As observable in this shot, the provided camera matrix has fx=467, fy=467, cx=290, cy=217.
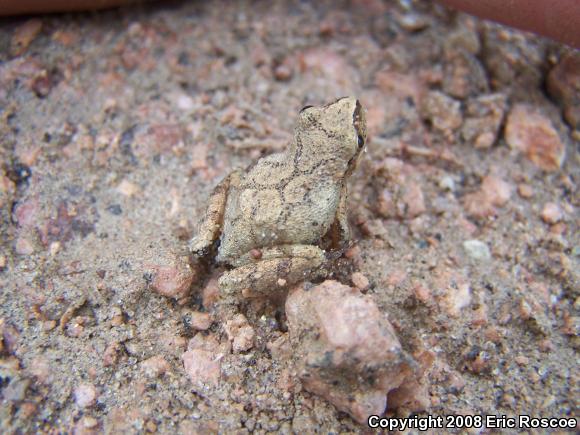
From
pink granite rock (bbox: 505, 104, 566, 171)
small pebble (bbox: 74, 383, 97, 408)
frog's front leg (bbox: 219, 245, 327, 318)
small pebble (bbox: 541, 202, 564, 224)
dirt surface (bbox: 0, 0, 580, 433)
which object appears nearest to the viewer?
small pebble (bbox: 74, 383, 97, 408)

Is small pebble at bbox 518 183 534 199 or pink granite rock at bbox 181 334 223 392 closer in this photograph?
pink granite rock at bbox 181 334 223 392

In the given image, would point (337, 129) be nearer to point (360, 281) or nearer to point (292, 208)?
point (292, 208)

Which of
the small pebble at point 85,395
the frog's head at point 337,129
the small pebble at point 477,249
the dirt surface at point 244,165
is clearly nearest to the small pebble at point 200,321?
the dirt surface at point 244,165

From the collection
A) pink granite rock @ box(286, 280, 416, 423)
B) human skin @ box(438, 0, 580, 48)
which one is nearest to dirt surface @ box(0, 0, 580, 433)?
pink granite rock @ box(286, 280, 416, 423)

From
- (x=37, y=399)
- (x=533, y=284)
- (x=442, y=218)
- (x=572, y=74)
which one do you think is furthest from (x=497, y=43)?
(x=37, y=399)

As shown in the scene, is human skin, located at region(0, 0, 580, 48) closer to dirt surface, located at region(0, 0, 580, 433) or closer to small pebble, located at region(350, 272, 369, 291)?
dirt surface, located at region(0, 0, 580, 433)

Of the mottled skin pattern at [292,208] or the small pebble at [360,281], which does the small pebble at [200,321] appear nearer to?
the mottled skin pattern at [292,208]
